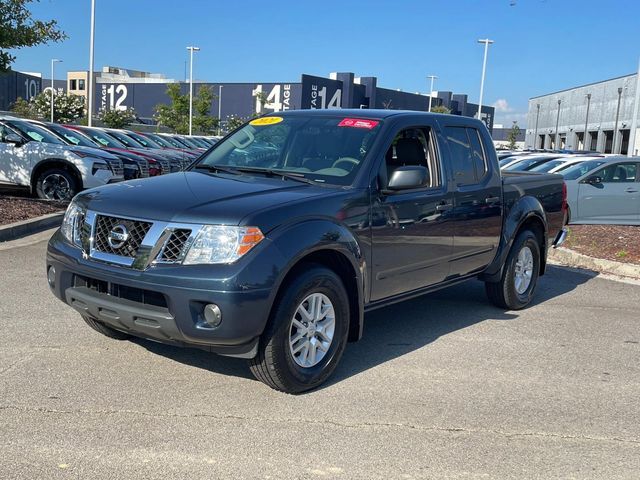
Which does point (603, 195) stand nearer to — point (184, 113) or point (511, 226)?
point (511, 226)

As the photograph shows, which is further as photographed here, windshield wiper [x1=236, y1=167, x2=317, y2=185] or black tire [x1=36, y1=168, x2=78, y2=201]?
black tire [x1=36, y1=168, x2=78, y2=201]

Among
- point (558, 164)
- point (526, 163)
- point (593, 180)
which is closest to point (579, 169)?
point (593, 180)

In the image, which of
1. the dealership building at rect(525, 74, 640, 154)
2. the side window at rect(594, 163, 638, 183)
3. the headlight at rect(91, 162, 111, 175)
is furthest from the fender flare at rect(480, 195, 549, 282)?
the dealership building at rect(525, 74, 640, 154)

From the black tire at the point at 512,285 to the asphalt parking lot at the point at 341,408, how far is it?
651 mm

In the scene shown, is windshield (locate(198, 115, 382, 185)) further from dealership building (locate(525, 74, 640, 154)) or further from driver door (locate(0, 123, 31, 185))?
dealership building (locate(525, 74, 640, 154))

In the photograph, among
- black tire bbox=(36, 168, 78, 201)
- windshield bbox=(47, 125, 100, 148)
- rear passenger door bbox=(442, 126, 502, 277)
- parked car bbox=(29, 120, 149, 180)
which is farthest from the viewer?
windshield bbox=(47, 125, 100, 148)

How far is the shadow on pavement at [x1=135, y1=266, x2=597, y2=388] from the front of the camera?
505 centimetres

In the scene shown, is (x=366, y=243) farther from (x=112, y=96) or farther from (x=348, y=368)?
(x=112, y=96)

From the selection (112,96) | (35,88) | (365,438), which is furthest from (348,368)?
(112,96)

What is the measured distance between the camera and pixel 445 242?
577 centimetres

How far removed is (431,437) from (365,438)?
387 mm

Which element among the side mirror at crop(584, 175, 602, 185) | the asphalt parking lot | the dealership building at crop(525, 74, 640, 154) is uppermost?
the dealership building at crop(525, 74, 640, 154)

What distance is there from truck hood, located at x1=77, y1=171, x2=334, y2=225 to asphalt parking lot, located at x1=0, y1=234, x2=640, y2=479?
3.77ft

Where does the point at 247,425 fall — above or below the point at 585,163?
below
